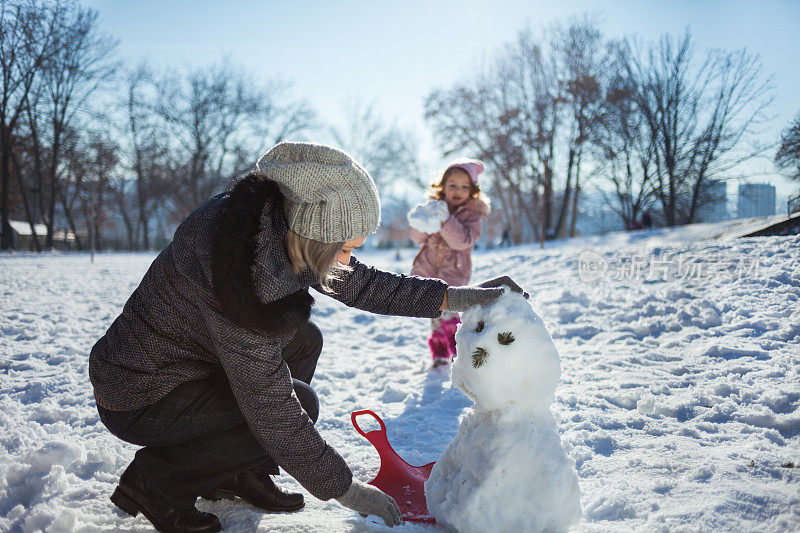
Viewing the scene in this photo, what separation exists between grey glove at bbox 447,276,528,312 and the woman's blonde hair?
0.56 m

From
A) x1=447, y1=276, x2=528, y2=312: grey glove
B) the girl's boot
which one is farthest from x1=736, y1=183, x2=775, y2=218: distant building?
x1=447, y1=276, x2=528, y2=312: grey glove

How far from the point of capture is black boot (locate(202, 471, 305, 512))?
1.73 meters

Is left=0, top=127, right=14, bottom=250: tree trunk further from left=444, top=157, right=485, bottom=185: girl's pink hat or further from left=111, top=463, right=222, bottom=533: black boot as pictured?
left=111, top=463, right=222, bottom=533: black boot

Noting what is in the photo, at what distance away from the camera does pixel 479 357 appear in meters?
1.55

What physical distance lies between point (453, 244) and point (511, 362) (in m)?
2.19

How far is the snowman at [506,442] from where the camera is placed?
1426mm

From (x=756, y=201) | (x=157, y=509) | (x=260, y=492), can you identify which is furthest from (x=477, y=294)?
(x=756, y=201)

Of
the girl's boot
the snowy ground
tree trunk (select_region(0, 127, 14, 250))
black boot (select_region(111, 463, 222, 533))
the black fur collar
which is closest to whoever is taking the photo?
the black fur collar

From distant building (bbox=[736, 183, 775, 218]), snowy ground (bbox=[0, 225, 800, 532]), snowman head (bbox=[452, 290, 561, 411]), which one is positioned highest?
distant building (bbox=[736, 183, 775, 218])

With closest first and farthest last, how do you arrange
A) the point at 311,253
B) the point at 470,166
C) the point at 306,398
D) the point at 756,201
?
the point at 311,253 → the point at 306,398 → the point at 470,166 → the point at 756,201

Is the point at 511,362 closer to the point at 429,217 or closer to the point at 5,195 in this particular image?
the point at 429,217

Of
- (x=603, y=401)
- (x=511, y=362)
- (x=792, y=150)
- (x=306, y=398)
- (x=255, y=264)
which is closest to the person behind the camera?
(x=255, y=264)

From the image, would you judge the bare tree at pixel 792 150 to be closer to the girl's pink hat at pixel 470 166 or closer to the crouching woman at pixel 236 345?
the girl's pink hat at pixel 470 166

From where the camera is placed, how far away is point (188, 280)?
141 cm
